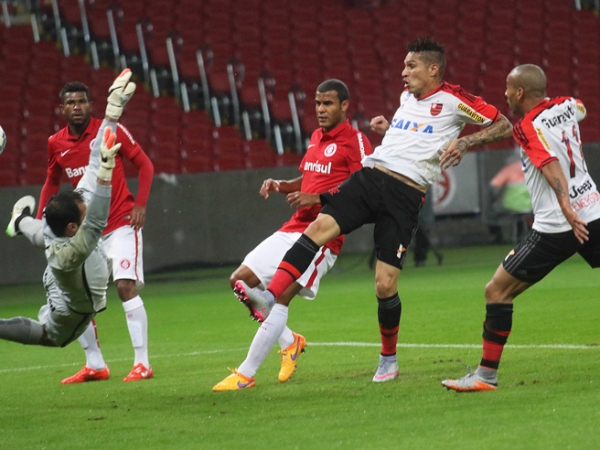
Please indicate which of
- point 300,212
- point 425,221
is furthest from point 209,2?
point 300,212

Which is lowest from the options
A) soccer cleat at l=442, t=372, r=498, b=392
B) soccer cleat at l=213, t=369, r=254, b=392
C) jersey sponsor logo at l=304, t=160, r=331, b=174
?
soccer cleat at l=213, t=369, r=254, b=392

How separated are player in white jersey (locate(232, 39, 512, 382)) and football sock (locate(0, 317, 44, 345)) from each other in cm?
143

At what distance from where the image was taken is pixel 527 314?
988cm

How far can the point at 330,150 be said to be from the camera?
7.29 meters

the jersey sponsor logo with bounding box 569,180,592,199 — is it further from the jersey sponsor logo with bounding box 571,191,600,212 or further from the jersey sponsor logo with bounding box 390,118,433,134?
the jersey sponsor logo with bounding box 390,118,433,134

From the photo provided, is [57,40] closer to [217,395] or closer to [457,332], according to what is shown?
[457,332]

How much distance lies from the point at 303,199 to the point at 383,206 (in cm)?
63

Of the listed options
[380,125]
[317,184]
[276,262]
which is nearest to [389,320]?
[276,262]

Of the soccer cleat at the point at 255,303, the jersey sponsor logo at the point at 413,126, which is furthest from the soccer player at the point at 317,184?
the jersey sponsor logo at the point at 413,126

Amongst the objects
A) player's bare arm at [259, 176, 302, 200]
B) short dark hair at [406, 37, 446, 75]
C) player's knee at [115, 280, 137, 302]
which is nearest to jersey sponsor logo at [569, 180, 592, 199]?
short dark hair at [406, 37, 446, 75]

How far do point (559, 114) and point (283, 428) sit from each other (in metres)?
2.37

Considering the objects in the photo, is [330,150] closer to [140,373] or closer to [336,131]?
[336,131]

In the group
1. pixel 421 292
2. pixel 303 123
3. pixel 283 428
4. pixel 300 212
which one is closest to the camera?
pixel 283 428

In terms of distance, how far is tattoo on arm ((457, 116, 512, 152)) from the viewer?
6.38 metres
